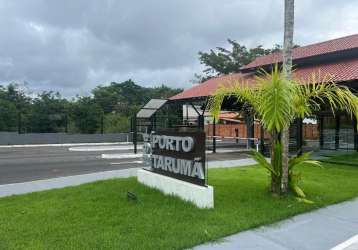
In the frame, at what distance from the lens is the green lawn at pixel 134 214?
230 inches

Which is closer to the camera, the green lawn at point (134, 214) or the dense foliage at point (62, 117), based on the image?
the green lawn at point (134, 214)

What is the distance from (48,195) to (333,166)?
10607 mm

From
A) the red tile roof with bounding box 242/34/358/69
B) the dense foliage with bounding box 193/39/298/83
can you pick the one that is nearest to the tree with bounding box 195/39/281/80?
the dense foliage with bounding box 193/39/298/83

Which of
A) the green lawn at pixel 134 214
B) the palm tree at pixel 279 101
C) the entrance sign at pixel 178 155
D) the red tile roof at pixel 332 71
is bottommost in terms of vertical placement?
the green lawn at pixel 134 214

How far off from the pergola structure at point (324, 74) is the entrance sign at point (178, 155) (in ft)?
15.5

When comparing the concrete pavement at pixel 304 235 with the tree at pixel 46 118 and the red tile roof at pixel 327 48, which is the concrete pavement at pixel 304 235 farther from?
the tree at pixel 46 118

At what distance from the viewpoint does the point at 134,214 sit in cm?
722

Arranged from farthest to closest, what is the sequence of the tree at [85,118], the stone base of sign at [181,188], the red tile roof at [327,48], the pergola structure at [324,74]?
1. the tree at [85,118]
2. the red tile roof at [327,48]
3. the pergola structure at [324,74]
4. the stone base of sign at [181,188]

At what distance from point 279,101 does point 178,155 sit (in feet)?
7.71

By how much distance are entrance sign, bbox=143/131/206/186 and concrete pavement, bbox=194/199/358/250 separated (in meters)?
1.77

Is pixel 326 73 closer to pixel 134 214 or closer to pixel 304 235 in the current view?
pixel 304 235

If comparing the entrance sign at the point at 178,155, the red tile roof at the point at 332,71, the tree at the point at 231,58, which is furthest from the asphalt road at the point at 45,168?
the tree at the point at 231,58

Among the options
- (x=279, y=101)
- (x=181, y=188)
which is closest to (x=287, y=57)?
(x=279, y=101)

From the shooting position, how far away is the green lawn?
19.2 ft
